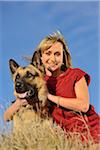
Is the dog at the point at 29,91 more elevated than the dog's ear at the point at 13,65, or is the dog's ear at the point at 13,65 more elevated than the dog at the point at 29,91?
the dog's ear at the point at 13,65

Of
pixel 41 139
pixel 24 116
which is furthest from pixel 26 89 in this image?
pixel 41 139

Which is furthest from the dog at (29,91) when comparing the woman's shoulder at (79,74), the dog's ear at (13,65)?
the woman's shoulder at (79,74)

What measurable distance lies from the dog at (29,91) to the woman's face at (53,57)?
0.11 metres

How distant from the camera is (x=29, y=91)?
352 centimetres

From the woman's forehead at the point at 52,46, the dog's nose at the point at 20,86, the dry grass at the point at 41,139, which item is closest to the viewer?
the dry grass at the point at 41,139

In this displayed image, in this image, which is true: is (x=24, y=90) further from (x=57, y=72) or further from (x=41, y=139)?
(x=41, y=139)

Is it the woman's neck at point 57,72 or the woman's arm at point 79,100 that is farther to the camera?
the woman's neck at point 57,72

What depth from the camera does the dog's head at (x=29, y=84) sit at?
11.5 ft

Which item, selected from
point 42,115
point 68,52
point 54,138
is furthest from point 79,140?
point 68,52

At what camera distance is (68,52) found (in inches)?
145

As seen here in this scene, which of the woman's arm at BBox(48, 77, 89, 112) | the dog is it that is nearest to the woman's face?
the dog

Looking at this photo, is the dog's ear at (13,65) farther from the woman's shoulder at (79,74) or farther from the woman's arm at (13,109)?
the woman's shoulder at (79,74)

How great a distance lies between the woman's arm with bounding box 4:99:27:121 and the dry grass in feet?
0.53

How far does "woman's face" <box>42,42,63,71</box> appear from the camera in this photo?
145 inches
